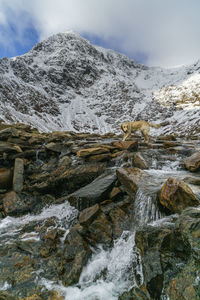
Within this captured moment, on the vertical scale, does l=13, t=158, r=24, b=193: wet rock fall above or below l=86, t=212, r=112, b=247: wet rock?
above

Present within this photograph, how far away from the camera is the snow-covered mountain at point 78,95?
238 feet

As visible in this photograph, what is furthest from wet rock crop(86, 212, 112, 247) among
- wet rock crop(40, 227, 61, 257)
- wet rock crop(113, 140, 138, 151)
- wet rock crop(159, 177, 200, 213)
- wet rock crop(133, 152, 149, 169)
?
wet rock crop(113, 140, 138, 151)

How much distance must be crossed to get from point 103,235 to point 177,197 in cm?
231

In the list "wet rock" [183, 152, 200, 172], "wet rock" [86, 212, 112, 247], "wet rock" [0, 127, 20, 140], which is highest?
"wet rock" [0, 127, 20, 140]

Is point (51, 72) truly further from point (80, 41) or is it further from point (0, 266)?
point (0, 266)

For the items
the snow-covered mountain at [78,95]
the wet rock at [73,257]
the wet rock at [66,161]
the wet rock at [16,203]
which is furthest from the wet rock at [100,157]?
the snow-covered mountain at [78,95]

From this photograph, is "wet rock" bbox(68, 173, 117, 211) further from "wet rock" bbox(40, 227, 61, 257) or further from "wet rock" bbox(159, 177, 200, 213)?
"wet rock" bbox(159, 177, 200, 213)

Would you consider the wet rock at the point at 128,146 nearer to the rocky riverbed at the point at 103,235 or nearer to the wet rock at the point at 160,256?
the rocky riverbed at the point at 103,235

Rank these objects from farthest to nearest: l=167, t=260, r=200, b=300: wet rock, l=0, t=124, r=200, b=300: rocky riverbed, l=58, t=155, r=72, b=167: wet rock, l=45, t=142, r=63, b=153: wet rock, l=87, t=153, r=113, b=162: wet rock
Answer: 1. l=45, t=142, r=63, b=153: wet rock
2. l=58, t=155, r=72, b=167: wet rock
3. l=87, t=153, r=113, b=162: wet rock
4. l=0, t=124, r=200, b=300: rocky riverbed
5. l=167, t=260, r=200, b=300: wet rock

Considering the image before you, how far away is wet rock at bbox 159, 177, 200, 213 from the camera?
3934 millimetres

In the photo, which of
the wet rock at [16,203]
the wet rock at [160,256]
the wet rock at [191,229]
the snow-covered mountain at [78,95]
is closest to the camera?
the wet rock at [191,229]

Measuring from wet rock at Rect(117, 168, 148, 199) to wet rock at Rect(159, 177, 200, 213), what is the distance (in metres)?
1.29

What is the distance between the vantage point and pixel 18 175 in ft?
29.1

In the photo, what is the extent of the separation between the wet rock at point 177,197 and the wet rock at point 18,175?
23.8 ft
